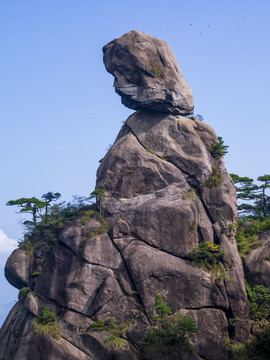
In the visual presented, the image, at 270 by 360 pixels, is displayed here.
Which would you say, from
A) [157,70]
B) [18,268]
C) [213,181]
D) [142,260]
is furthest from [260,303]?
[157,70]

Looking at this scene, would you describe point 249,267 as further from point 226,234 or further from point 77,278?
point 77,278

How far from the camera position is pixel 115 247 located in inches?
1342

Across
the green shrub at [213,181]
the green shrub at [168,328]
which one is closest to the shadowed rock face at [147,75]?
the green shrub at [213,181]

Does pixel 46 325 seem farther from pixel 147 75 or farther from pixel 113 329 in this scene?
pixel 147 75

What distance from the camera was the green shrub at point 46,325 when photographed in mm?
31461

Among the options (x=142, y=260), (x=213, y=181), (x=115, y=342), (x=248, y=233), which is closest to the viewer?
(x=115, y=342)

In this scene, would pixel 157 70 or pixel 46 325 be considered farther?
pixel 157 70

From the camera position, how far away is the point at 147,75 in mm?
39062

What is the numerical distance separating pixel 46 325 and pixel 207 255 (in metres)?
12.9

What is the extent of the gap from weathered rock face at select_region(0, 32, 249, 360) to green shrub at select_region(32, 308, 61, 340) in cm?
43

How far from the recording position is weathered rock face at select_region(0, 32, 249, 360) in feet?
102

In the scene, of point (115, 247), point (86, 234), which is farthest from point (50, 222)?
point (115, 247)

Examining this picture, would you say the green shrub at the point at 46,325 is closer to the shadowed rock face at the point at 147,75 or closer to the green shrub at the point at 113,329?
the green shrub at the point at 113,329

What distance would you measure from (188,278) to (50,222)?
1260 cm
